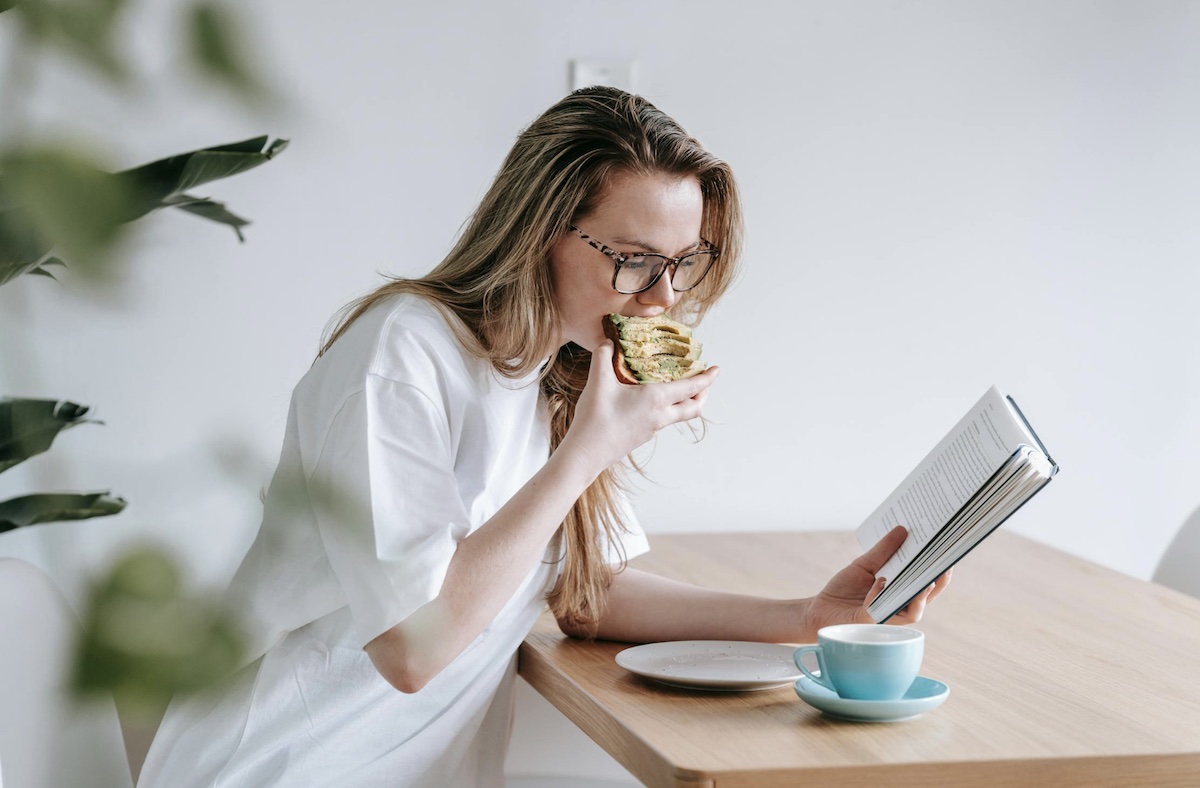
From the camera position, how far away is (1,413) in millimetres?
157

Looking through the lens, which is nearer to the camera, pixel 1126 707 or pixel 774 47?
pixel 1126 707

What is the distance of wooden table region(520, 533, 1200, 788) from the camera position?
917 millimetres

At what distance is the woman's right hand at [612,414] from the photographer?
1130 mm

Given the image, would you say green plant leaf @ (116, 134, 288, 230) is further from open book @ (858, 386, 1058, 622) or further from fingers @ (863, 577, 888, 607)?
fingers @ (863, 577, 888, 607)

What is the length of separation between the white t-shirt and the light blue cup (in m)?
0.36

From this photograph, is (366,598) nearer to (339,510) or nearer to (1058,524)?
(339,510)

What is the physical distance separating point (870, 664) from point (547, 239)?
1.85ft

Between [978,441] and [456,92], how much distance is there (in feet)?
3.72

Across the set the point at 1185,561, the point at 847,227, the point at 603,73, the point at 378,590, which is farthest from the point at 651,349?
the point at 1185,561

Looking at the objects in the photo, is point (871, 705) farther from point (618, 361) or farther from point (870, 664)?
point (618, 361)

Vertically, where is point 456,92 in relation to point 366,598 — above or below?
above

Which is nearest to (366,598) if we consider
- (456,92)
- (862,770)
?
(862,770)

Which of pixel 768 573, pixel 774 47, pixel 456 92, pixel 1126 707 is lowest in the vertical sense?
pixel 768 573

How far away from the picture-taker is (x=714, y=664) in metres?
1.18
